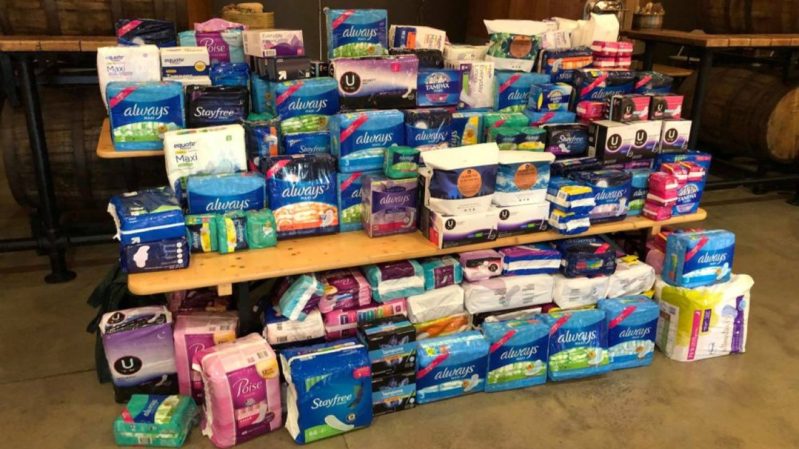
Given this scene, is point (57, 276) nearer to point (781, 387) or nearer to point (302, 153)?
point (302, 153)

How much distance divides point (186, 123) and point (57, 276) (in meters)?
1.52

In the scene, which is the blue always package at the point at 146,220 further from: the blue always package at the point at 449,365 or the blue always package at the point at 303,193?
the blue always package at the point at 449,365

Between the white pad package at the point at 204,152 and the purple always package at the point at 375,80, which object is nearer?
the white pad package at the point at 204,152

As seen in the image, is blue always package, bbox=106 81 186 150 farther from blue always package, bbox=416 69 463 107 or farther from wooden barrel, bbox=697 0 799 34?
wooden barrel, bbox=697 0 799 34

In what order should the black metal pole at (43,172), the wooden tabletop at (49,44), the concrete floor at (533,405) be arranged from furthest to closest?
the black metal pole at (43,172)
the wooden tabletop at (49,44)
the concrete floor at (533,405)

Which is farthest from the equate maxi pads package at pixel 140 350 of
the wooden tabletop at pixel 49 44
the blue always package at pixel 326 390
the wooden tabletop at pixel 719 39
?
the wooden tabletop at pixel 719 39

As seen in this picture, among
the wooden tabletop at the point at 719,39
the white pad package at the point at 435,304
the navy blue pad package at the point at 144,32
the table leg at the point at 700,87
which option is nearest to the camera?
the white pad package at the point at 435,304

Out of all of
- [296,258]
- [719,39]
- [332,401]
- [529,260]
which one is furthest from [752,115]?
[332,401]

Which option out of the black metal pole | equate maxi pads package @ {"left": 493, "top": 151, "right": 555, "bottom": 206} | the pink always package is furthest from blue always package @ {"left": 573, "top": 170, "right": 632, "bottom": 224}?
the black metal pole

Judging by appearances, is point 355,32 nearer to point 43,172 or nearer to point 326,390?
point 326,390

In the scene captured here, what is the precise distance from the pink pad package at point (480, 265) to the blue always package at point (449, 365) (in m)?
0.25

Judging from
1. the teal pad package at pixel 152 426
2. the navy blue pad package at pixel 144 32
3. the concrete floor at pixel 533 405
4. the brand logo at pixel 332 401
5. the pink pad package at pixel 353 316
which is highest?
the navy blue pad package at pixel 144 32

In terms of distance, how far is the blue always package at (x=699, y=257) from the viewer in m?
2.90

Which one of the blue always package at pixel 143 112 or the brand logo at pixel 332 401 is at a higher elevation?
the blue always package at pixel 143 112
